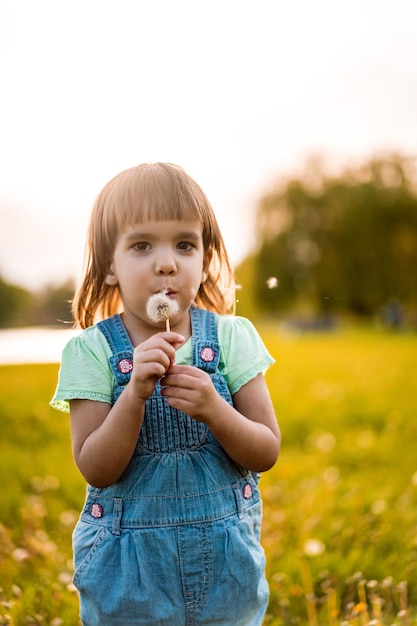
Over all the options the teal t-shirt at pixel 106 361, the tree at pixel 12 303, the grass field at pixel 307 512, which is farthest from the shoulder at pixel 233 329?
the tree at pixel 12 303

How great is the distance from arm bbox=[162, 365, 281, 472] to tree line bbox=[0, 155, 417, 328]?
61.7 ft

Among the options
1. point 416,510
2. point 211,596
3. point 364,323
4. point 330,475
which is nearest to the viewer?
point 211,596

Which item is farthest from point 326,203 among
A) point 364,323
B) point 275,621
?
point 275,621

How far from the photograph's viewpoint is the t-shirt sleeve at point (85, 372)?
1.79 meters

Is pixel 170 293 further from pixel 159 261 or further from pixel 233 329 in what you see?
pixel 233 329

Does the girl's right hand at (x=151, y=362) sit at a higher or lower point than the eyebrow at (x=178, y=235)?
lower

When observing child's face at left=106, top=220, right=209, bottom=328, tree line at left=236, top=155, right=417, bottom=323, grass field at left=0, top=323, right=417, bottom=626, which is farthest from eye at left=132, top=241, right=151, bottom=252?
tree line at left=236, top=155, right=417, bottom=323

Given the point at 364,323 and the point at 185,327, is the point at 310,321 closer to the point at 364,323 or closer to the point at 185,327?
the point at 364,323

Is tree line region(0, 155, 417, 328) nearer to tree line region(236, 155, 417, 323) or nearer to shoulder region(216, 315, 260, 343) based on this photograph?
tree line region(236, 155, 417, 323)

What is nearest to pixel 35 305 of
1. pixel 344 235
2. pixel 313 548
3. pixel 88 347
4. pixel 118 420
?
pixel 313 548

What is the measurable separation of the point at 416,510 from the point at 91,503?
7.21 feet

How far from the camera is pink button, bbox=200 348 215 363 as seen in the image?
6.10ft

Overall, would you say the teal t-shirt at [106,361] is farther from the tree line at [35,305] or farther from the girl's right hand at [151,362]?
the tree line at [35,305]

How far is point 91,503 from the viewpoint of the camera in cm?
183
